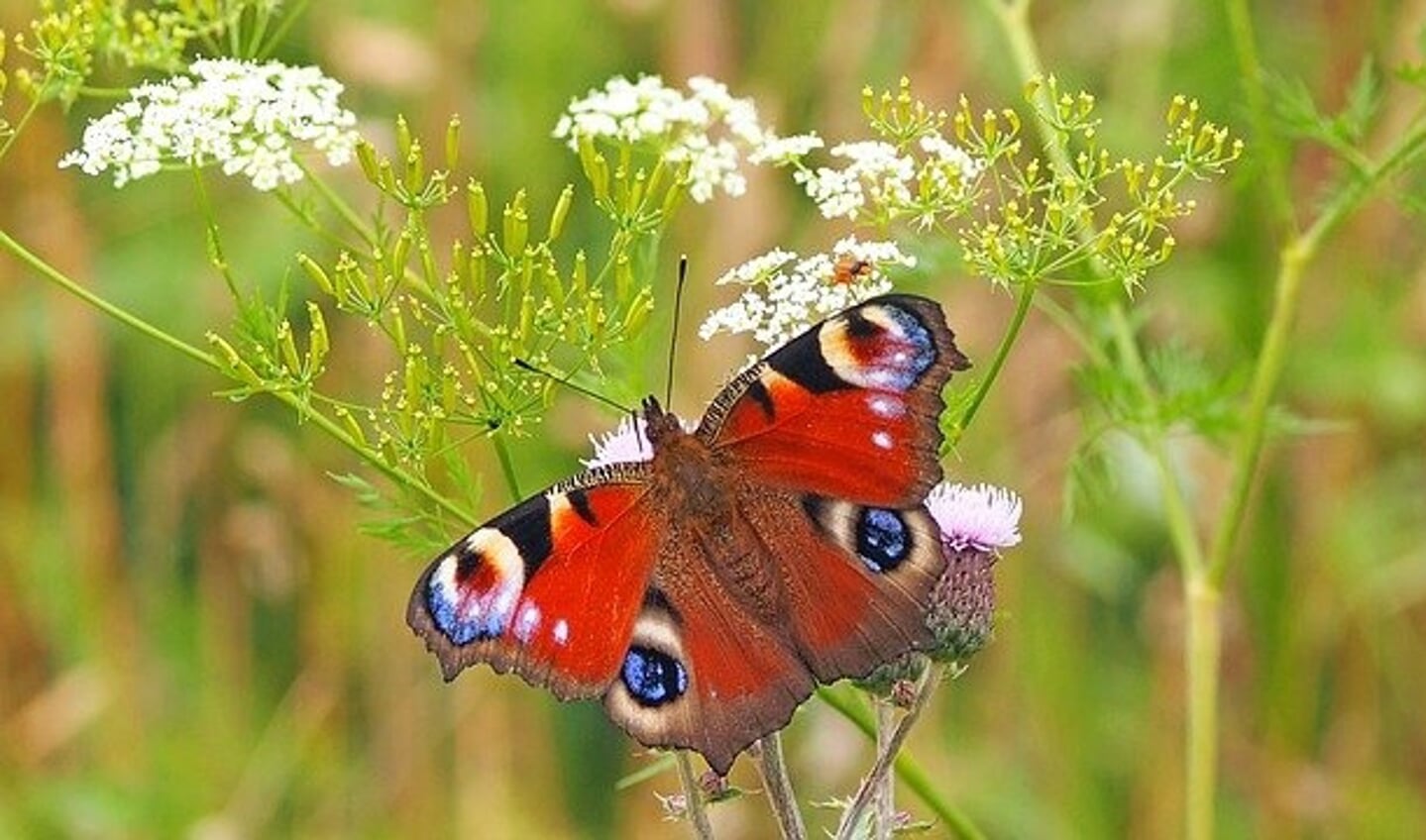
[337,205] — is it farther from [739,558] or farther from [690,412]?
[690,412]

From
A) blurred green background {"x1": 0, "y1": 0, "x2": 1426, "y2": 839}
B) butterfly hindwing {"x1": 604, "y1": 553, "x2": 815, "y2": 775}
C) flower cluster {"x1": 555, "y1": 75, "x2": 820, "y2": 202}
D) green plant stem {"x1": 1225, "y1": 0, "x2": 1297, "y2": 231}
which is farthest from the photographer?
blurred green background {"x1": 0, "y1": 0, "x2": 1426, "y2": 839}

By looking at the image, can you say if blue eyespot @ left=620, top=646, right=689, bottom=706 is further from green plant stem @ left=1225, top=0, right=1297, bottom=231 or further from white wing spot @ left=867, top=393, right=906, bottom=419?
green plant stem @ left=1225, top=0, right=1297, bottom=231

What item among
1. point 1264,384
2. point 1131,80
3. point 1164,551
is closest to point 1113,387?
point 1264,384

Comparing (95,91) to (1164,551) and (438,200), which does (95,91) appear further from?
(1164,551)

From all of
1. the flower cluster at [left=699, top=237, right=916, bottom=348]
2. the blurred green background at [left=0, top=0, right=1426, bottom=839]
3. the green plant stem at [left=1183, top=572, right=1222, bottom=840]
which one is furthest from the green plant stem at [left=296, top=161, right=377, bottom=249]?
the blurred green background at [left=0, top=0, right=1426, bottom=839]

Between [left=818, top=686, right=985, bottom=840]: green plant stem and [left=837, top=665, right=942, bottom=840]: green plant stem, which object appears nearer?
[left=837, top=665, right=942, bottom=840]: green plant stem

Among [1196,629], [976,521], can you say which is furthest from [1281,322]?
[976,521]
